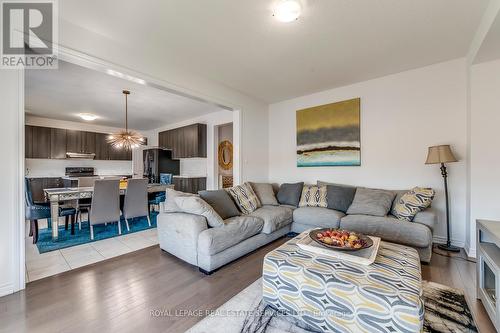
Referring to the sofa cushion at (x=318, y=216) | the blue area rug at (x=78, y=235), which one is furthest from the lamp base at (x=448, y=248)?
the blue area rug at (x=78, y=235)

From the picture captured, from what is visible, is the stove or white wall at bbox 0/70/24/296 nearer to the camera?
white wall at bbox 0/70/24/296

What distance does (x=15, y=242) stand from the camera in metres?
1.92

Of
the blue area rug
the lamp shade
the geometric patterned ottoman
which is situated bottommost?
the blue area rug

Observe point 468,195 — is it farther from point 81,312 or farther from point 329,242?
point 81,312

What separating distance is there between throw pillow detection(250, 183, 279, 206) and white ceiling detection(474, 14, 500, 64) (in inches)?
→ 126

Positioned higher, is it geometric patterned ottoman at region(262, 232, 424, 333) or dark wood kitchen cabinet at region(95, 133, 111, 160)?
dark wood kitchen cabinet at region(95, 133, 111, 160)

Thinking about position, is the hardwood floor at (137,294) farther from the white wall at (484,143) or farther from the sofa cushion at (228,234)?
the white wall at (484,143)

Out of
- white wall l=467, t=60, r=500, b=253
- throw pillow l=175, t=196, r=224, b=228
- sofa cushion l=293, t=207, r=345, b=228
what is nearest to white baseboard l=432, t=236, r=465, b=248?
white wall l=467, t=60, r=500, b=253

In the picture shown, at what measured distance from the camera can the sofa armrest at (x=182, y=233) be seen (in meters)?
2.37

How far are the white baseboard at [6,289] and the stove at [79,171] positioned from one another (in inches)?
215

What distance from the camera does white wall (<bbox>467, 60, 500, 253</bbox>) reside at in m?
2.50

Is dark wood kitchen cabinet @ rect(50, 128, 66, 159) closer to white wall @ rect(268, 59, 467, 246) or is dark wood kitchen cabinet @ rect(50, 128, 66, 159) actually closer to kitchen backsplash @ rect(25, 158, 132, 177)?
kitchen backsplash @ rect(25, 158, 132, 177)

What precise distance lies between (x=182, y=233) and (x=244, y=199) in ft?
3.71

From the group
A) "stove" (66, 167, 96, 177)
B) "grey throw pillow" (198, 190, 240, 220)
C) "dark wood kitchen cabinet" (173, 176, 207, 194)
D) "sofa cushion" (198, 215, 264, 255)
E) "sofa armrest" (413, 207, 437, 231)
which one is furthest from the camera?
"stove" (66, 167, 96, 177)
